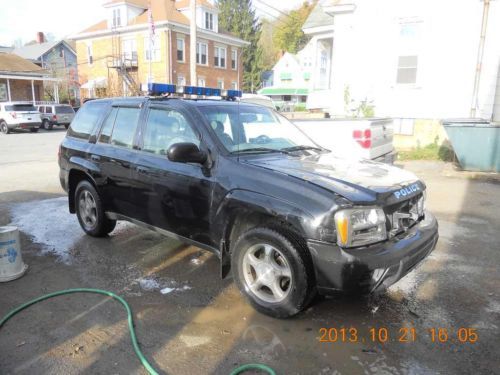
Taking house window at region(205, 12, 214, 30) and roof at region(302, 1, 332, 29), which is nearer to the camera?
roof at region(302, 1, 332, 29)

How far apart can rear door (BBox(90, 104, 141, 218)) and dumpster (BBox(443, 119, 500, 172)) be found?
8285 millimetres

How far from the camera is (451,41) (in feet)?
43.6

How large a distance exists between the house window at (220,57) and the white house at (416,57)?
81.6 ft

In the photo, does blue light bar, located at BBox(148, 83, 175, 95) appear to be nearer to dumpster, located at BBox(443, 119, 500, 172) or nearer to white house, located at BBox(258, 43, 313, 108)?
dumpster, located at BBox(443, 119, 500, 172)

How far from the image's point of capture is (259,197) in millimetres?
3391

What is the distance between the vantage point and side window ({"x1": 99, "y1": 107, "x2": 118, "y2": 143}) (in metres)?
5.04

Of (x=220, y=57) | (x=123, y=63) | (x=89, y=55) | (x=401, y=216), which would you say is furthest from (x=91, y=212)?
(x=89, y=55)

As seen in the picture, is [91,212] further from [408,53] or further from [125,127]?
[408,53]

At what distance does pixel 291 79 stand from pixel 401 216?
5986 cm

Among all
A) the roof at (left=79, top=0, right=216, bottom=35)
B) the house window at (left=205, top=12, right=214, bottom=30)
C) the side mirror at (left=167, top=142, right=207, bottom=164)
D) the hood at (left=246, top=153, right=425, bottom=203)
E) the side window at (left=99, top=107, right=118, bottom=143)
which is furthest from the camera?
the house window at (left=205, top=12, right=214, bottom=30)

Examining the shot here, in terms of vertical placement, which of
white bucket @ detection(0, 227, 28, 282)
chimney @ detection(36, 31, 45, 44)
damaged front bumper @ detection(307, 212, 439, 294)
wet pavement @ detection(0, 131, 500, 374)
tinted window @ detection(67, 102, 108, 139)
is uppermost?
chimney @ detection(36, 31, 45, 44)

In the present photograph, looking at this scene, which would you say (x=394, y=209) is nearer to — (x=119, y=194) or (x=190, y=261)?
(x=190, y=261)
